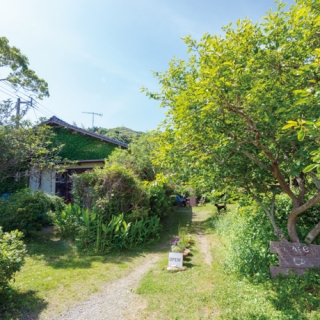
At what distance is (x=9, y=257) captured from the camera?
3.92 metres

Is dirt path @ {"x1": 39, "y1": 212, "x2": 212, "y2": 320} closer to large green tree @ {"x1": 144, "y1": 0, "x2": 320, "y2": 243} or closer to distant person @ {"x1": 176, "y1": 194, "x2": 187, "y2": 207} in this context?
large green tree @ {"x1": 144, "y1": 0, "x2": 320, "y2": 243}

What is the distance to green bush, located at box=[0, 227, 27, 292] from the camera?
12.5 ft

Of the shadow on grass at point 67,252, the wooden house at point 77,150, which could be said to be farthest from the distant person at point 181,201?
the shadow on grass at point 67,252

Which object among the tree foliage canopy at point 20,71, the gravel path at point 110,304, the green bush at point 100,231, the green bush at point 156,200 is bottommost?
the gravel path at point 110,304

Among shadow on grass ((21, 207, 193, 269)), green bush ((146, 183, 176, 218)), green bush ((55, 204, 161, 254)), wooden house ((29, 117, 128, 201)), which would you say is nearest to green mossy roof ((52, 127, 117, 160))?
wooden house ((29, 117, 128, 201))

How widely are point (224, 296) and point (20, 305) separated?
11.5ft

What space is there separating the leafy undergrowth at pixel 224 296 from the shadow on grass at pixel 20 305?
1753 mm

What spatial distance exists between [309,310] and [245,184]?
2567 millimetres

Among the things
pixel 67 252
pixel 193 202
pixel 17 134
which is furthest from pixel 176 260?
pixel 193 202

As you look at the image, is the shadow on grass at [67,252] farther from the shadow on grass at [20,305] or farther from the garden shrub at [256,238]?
the garden shrub at [256,238]

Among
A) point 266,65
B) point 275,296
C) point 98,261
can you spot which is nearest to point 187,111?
point 266,65

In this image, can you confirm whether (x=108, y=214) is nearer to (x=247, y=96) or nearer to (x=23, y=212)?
(x=23, y=212)

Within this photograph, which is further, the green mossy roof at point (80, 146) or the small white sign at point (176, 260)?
the green mossy roof at point (80, 146)

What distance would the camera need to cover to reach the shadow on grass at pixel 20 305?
144 inches
